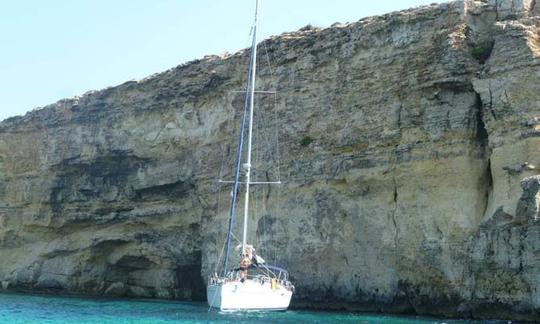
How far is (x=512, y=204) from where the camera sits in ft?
76.7

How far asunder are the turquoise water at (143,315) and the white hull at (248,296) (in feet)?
1.43

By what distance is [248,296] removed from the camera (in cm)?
2570

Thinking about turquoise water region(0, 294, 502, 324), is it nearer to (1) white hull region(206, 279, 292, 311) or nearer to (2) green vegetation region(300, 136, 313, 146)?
(1) white hull region(206, 279, 292, 311)

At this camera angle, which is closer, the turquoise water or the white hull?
the turquoise water

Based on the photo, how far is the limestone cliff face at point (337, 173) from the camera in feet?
79.8

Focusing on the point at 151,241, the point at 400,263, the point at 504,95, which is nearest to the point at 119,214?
the point at 151,241

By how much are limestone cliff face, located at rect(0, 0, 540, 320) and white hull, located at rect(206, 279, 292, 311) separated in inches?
105

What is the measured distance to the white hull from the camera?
25.6m

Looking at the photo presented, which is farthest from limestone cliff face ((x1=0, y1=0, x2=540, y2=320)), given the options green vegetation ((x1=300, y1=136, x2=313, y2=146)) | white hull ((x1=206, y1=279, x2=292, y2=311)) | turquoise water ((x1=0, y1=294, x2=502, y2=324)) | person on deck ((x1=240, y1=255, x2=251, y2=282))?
person on deck ((x1=240, y1=255, x2=251, y2=282))

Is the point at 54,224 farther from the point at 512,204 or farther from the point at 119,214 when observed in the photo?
the point at 512,204

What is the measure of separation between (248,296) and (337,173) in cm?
614

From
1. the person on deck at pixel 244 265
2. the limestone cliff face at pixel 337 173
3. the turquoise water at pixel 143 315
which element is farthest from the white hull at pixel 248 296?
the limestone cliff face at pixel 337 173

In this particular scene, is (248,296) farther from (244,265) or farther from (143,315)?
(143,315)

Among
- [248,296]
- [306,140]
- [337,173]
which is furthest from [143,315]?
[306,140]
